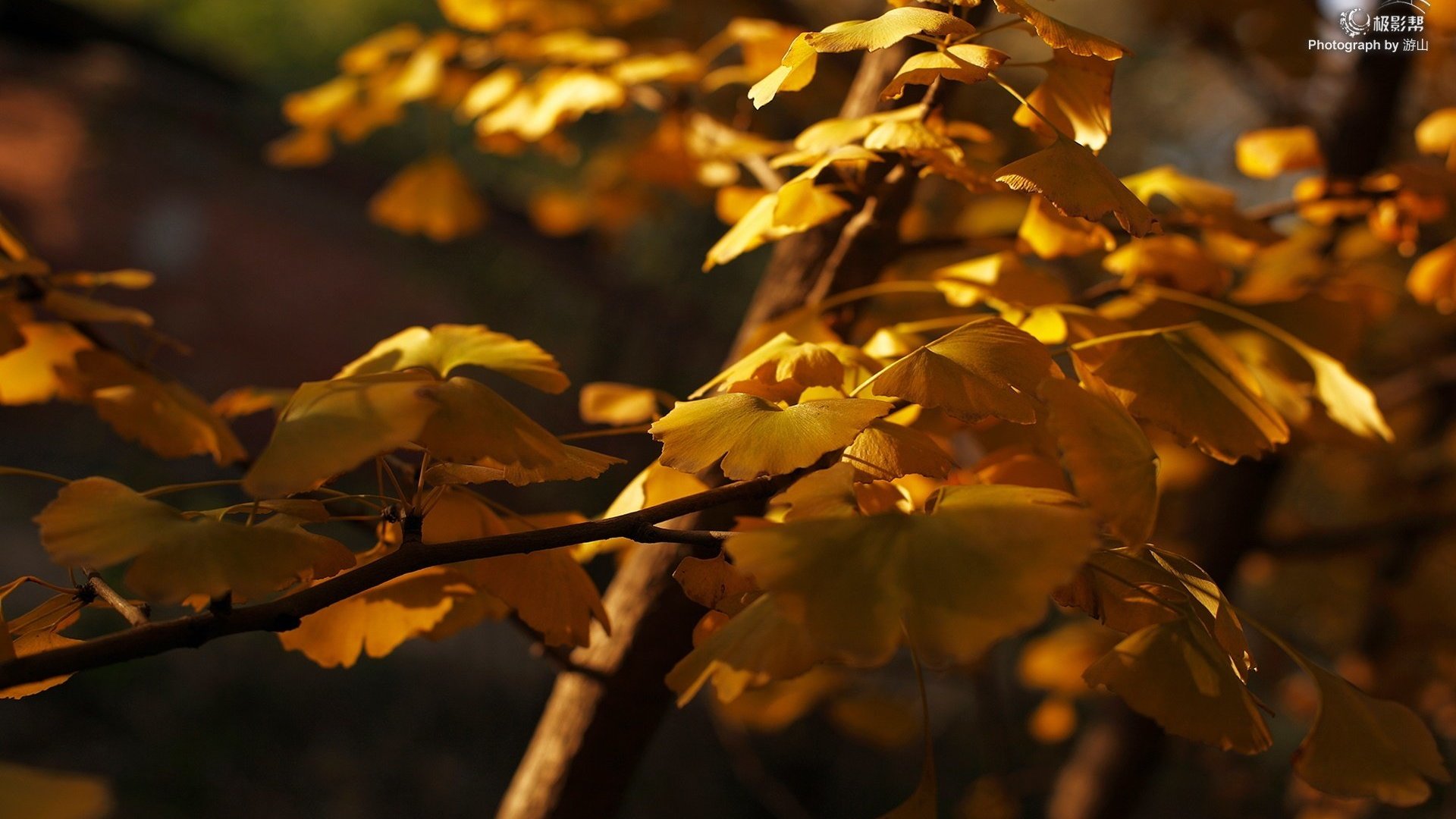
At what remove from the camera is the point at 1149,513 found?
31 centimetres

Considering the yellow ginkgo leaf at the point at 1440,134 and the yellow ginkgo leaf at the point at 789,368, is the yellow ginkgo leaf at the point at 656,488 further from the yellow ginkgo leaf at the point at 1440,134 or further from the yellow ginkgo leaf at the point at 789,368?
the yellow ginkgo leaf at the point at 1440,134

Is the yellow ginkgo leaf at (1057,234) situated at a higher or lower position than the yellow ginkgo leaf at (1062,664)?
higher

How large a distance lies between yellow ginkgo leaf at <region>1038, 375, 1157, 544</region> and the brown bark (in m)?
0.24

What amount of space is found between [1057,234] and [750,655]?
31 centimetres

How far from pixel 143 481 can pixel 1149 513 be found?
2.95 metres

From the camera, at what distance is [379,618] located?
0.45m

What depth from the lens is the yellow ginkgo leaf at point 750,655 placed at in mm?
289

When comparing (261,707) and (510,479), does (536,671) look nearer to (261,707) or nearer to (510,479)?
(261,707)

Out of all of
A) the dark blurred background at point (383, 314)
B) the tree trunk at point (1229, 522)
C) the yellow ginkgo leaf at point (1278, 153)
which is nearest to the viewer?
the yellow ginkgo leaf at point (1278, 153)

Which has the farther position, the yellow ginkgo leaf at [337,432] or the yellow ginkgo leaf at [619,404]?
the yellow ginkgo leaf at [619,404]

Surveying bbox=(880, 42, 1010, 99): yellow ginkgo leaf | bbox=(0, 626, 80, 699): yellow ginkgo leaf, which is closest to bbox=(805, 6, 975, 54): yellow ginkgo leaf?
bbox=(880, 42, 1010, 99): yellow ginkgo leaf

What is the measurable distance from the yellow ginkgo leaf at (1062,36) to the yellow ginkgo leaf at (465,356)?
235 mm

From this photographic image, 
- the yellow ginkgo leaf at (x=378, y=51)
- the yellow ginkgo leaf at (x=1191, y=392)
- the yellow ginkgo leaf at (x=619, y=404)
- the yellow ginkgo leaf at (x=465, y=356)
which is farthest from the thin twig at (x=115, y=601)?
the yellow ginkgo leaf at (x=378, y=51)

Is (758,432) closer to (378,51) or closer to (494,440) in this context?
(494,440)
